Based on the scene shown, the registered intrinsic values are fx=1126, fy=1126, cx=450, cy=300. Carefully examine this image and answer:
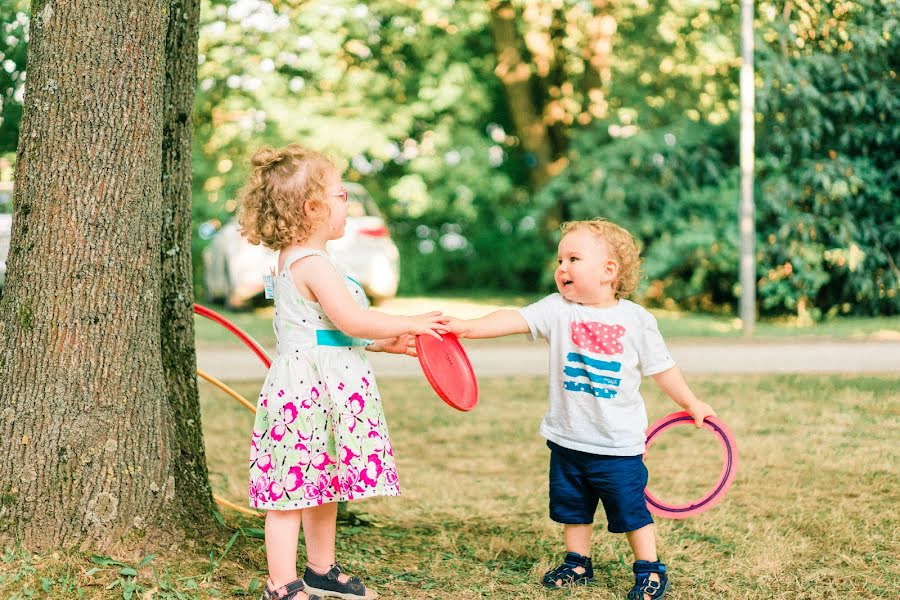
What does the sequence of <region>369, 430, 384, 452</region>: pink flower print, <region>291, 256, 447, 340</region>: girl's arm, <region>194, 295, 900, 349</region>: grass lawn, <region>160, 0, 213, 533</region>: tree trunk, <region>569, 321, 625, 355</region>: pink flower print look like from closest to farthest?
<region>291, 256, 447, 340</region>: girl's arm, <region>369, 430, 384, 452</region>: pink flower print, <region>569, 321, 625, 355</region>: pink flower print, <region>160, 0, 213, 533</region>: tree trunk, <region>194, 295, 900, 349</region>: grass lawn

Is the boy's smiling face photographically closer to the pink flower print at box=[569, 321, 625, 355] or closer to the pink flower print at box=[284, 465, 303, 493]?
the pink flower print at box=[569, 321, 625, 355]

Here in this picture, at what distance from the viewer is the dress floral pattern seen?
11.3ft

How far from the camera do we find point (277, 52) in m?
17.2

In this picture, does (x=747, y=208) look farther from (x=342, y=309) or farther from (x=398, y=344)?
(x=342, y=309)

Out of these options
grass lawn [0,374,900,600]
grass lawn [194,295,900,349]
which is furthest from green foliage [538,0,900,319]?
grass lawn [0,374,900,600]

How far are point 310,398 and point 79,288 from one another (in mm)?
813

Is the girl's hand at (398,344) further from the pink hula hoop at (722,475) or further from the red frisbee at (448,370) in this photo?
the pink hula hoop at (722,475)

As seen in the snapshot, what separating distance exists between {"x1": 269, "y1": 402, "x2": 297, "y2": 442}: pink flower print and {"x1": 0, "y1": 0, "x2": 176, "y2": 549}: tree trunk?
53 cm

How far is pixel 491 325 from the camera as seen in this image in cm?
374

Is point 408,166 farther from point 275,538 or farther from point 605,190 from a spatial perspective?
point 275,538

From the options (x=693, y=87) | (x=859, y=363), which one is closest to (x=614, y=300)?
(x=859, y=363)

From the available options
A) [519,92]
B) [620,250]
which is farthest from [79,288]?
[519,92]

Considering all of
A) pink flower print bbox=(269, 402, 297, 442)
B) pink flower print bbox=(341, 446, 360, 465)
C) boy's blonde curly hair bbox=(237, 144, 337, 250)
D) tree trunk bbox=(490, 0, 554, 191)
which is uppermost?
tree trunk bbox=(490, 0, 554, 191)

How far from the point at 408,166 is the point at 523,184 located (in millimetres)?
2840
